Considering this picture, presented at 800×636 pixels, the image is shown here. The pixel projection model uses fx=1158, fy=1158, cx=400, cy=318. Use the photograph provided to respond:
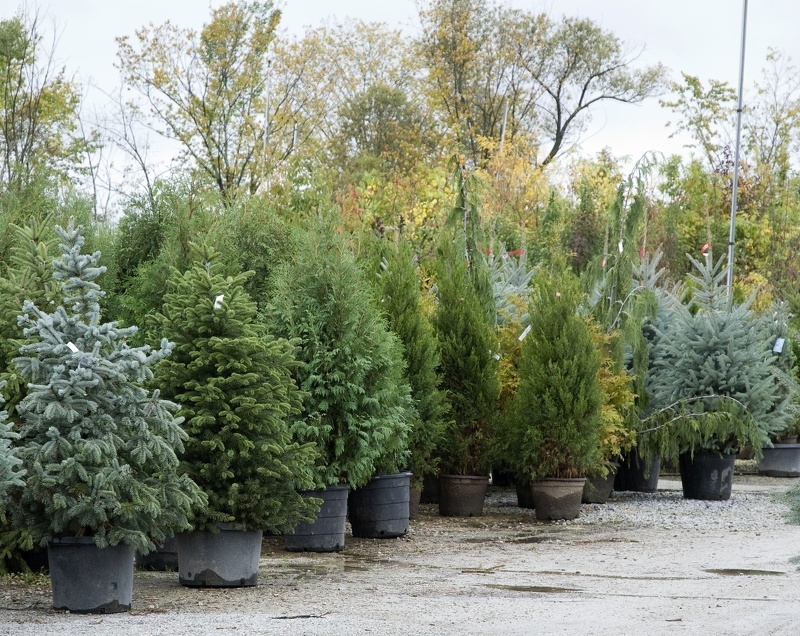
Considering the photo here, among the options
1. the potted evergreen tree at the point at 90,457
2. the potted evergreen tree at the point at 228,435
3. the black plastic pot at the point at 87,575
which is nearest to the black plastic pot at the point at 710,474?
the potted evergreen tree at the point at 228,435

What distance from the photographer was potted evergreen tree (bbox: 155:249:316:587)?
22.9 feet

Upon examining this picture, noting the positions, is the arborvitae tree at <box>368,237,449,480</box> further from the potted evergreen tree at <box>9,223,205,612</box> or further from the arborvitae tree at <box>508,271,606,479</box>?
the potted evergreen tree at <box>9,223,205,612</box>

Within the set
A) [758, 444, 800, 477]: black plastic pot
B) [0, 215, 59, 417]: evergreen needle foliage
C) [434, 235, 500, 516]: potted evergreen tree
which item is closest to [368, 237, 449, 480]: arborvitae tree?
[434, 235, 500, 516]: potted evergreen tree

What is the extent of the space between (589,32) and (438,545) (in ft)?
108

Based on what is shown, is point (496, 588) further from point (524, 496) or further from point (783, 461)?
point (783, 461)

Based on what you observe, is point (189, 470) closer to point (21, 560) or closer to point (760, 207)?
point (21, 560)

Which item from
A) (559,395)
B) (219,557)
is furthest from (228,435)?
(559,395)

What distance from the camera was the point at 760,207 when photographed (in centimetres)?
3203

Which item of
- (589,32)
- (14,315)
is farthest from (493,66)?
(14,315)

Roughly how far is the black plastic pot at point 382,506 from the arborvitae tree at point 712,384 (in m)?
4.07

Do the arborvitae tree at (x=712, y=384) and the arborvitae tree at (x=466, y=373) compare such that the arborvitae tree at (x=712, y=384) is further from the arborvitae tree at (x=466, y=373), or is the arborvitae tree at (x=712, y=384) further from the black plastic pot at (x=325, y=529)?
the black plastic pot at (x=325, y=529)

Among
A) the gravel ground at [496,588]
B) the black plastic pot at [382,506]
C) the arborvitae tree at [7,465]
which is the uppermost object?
the arborvitae tree at [7,465]

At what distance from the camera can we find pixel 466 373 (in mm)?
11320

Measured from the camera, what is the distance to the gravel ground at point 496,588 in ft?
19.1
